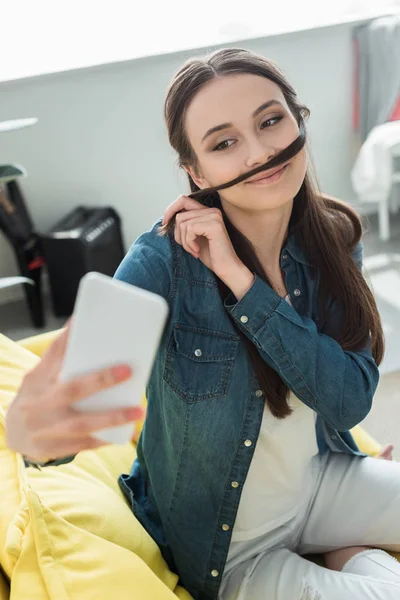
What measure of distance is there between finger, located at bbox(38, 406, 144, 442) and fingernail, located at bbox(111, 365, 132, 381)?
0.04 metres

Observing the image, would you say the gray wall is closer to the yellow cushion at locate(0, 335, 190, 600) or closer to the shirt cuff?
the yellow cushion at locate(0, 335, 190, 600)

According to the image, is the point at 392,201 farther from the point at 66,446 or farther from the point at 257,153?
the point at 66,446

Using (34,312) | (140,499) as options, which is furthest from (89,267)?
(140,499)

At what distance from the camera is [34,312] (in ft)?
10.4

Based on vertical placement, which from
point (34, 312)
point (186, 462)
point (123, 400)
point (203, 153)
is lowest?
point (34, 312)

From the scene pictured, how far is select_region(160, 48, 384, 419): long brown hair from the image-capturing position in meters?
1.14

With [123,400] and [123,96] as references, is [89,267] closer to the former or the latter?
[123,96]

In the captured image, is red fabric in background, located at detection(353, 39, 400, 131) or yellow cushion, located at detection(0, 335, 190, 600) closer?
yellow cushion, located at detection(0, 335, 190, 600)

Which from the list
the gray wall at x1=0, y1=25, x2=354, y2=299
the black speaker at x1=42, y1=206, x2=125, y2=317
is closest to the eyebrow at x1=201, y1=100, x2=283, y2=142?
the black speaker at x1=42, y1=206, x2=125, y2=317

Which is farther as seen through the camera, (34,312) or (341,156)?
(341,156)

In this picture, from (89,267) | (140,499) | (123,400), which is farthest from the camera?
(89,267)

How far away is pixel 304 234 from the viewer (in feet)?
4.25

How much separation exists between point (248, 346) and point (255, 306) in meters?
0.08

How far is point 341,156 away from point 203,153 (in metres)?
2.94
